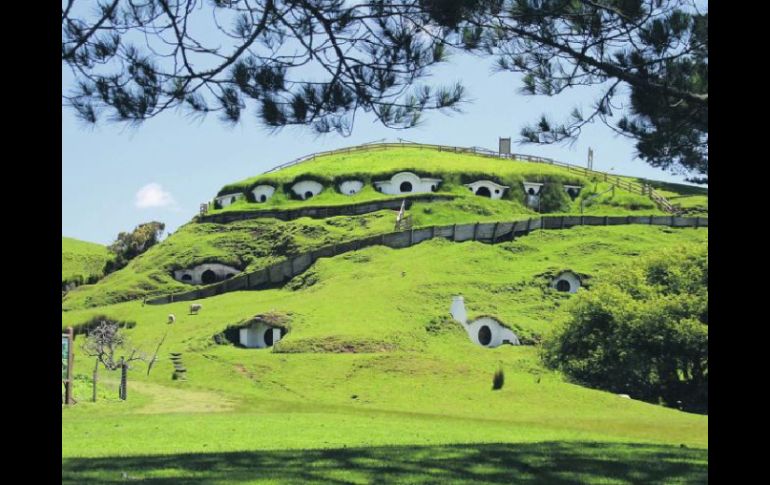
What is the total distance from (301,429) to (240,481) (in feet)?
35.0

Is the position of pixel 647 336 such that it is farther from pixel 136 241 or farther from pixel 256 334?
A: pixel 136 241

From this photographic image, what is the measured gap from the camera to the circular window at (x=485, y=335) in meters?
37.7

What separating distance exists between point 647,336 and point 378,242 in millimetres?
24855

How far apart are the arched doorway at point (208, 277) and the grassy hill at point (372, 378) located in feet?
3.89

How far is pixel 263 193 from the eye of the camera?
65.9m

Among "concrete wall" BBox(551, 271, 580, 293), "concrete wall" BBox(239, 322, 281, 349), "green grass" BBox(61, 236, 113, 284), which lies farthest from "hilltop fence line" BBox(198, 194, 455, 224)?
"concrete wall" BBox(239, 322, 281, 349)

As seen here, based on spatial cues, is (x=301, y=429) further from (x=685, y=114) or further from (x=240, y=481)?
(x=685, y=114)

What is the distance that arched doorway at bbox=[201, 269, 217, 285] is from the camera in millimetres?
57000

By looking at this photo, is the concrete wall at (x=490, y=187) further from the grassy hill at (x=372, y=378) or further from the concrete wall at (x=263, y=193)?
the concrete wall at (x=263, y=193)

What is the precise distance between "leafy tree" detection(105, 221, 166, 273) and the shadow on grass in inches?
2294

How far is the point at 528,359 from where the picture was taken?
34906mm

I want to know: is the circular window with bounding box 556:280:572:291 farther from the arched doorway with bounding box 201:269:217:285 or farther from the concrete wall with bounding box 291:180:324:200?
the concrete wall with bounding box 291:180:324:200

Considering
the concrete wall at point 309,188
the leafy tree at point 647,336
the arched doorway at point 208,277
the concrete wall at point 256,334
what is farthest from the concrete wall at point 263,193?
the leafy tree at point 647,336
